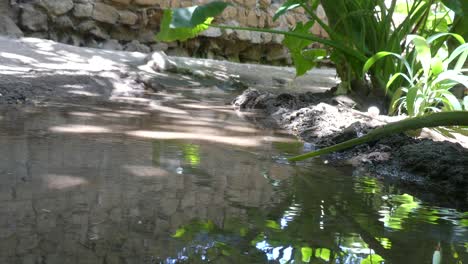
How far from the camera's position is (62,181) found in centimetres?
158

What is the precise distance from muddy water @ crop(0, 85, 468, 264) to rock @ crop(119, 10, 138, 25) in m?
7.60

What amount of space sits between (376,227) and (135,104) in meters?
2.87

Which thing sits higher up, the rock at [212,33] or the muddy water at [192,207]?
the rock at [212,33]

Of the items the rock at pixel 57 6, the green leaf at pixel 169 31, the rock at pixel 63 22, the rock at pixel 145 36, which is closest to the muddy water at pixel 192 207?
the green leaf at pixel 169 31

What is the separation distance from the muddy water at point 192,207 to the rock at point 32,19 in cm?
669

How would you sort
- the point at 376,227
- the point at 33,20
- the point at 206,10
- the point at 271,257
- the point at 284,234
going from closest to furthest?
the point at 271,257 < the point at 284,234 < the point at 376,227 < the point at 206,10 < the point at 33,20

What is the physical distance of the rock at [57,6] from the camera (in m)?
8.76

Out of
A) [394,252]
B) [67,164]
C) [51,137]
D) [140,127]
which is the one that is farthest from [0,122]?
[394,252]

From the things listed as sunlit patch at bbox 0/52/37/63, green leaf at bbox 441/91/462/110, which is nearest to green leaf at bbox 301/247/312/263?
green leaf at bbox 441/91/462/110

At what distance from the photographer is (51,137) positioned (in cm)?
231

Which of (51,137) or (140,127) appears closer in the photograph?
(51,137)

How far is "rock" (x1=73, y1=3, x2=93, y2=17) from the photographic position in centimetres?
918

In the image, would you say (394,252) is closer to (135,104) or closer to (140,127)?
(140,127)

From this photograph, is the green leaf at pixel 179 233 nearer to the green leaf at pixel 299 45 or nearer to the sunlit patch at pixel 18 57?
the green leaf at pixel 299 45
